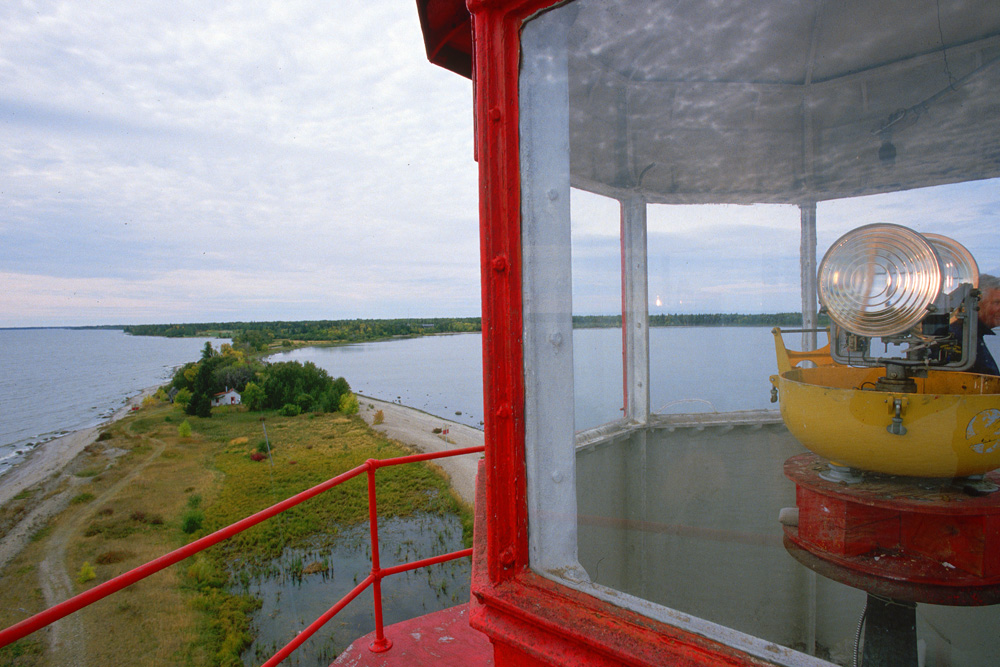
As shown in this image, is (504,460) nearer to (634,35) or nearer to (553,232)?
(553,232)

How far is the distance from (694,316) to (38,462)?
50.9 m

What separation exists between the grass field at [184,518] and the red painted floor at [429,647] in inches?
596

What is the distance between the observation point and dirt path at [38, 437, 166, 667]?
15125 millimetres

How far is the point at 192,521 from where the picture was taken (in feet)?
80.4

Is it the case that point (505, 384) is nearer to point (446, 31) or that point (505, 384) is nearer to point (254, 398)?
point (446, 31)

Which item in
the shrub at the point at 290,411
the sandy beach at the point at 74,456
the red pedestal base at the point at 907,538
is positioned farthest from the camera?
the shrub at the point at 290,411

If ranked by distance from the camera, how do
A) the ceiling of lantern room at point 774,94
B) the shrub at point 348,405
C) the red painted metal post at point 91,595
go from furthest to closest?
the shrub at point 348,405 → the ceiling of lantern room at point 774,94 → the red painted metal post at point 91,595

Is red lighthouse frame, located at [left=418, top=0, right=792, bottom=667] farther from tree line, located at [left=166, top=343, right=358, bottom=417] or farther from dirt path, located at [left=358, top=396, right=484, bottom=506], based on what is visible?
tree line, located at [left=166, top=343, right=358, bottom=417]

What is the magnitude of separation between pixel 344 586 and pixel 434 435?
2070 centimetres

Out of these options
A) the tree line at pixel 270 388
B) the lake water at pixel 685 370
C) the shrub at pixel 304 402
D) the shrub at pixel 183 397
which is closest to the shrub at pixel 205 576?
the lake water at pixel 685 370

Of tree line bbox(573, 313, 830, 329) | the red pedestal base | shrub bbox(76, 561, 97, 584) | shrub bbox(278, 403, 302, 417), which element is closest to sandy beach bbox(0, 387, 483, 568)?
shrub bbox(278, 403, 302, 417)

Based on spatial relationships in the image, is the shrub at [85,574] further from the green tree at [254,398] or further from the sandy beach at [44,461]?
the green tree at [254,398]

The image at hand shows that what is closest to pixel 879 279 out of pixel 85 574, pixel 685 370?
pixel 685 370

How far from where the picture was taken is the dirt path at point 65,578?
1512 cm
